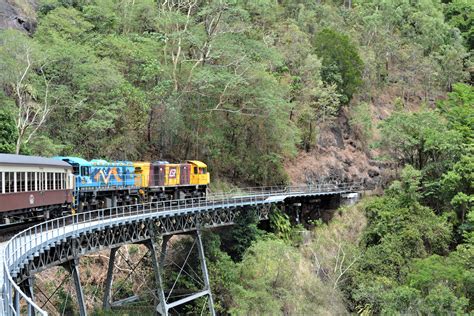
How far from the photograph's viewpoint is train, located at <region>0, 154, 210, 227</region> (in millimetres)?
23000

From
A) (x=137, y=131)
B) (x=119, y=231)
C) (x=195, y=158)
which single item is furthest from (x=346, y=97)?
(x=119, y=231)

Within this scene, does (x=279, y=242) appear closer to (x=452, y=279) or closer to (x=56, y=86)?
(x=452, y=279)

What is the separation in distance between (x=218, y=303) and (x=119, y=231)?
905 cm

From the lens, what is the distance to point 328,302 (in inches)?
1340

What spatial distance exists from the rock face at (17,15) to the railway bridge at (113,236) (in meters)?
24.6

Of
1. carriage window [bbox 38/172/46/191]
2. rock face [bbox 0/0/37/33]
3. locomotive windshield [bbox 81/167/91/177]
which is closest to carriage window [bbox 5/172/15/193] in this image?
carriage window [bbox 38/172/46/191]

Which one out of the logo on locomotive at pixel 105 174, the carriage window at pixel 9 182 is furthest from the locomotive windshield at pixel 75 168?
the carriage window at pixel 9 182

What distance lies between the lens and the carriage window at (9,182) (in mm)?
22094

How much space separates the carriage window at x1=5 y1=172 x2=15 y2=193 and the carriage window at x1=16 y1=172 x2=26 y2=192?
36 centimetres

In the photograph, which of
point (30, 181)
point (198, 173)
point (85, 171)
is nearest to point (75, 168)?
point (85, 171)

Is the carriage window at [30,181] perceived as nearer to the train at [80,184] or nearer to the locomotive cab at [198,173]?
the train at [80,184]

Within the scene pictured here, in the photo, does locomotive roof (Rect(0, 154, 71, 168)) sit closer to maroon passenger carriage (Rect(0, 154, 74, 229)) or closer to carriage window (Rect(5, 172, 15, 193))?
maroon passenger carriage (Rect(0, 154, 74, 229))

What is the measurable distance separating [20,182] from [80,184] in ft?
25.9

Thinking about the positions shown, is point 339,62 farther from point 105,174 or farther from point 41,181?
point 41,181
